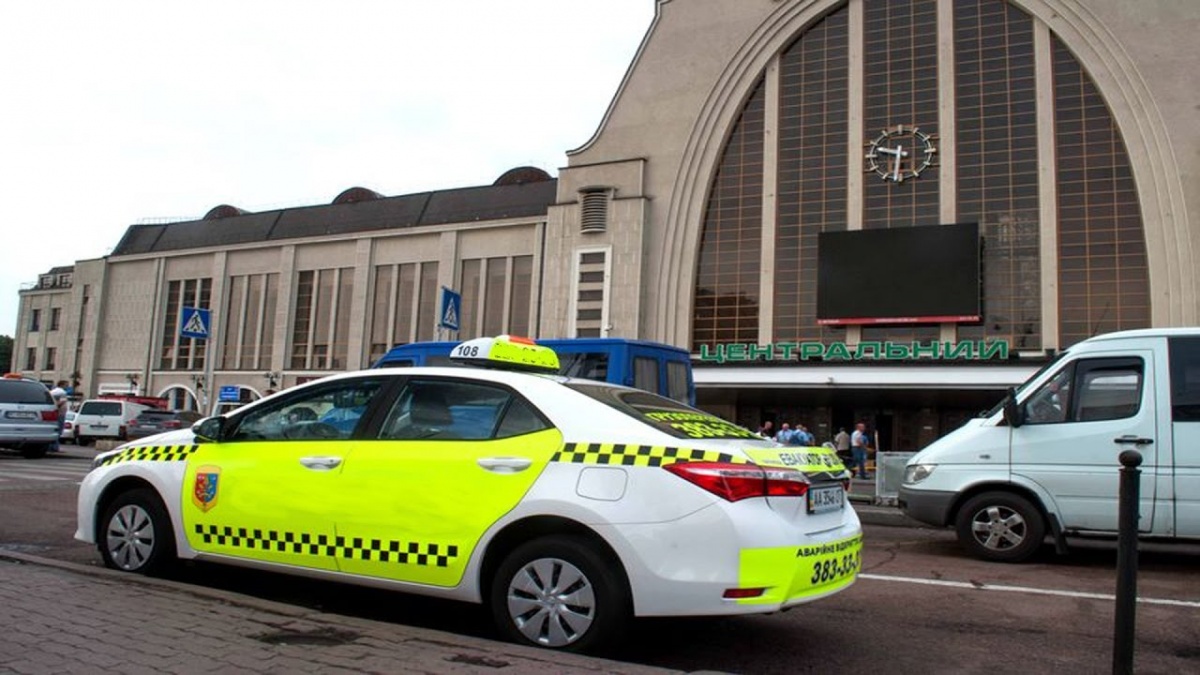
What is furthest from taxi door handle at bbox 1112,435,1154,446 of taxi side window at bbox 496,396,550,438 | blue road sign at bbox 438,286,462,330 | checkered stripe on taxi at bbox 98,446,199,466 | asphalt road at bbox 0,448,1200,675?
blue road sign at bbox 438,286,462,330

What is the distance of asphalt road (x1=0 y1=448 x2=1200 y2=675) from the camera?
4.44 metres

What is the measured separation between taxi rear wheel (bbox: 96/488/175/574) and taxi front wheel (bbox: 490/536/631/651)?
104 inches

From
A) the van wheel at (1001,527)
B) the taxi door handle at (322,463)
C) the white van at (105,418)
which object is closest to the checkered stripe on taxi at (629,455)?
the taxi door handle at (322,463)

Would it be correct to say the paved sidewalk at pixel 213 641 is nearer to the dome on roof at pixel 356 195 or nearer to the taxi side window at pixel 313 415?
the taxi side window at pixel 313 415

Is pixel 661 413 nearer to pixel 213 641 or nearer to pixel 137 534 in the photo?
pixel 213 641

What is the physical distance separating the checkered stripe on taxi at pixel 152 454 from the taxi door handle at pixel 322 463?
1.11 metres

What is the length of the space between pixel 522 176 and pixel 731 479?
40.4 metres

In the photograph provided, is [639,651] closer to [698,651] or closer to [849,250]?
[698,651]

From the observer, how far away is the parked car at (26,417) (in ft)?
59.1

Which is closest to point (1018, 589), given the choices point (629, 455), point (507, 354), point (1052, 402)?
point (1052, 402)

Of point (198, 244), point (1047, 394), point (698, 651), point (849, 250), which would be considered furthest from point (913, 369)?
point (198, 244)

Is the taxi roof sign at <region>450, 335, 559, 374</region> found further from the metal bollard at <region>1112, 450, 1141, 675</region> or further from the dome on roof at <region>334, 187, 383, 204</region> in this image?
the dome on roof at <region>334, 187, 383, 204</region>

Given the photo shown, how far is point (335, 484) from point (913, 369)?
86.6 feet

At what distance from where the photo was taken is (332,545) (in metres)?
4.72
